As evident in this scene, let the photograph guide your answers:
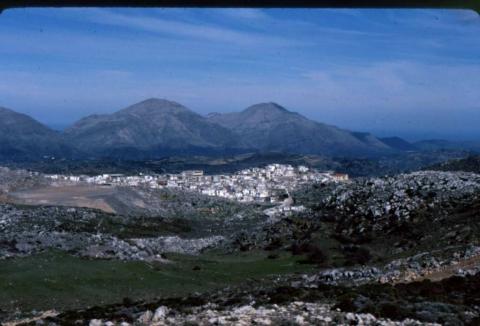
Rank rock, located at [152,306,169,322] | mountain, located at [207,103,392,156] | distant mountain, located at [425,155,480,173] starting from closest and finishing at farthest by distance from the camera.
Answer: rock, located at [152,306,169,322]
distant mountain, located at [425,155,480,173]
mountain, located at [207,103,392,156]

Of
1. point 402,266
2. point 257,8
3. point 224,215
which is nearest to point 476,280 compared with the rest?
point 402,266

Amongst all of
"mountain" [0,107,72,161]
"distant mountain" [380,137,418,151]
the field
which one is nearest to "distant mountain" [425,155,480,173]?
the field

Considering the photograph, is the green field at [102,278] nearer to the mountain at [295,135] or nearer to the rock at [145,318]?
the rock at [145,318]

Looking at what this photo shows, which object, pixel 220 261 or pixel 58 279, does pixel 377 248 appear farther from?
pixel 58 279

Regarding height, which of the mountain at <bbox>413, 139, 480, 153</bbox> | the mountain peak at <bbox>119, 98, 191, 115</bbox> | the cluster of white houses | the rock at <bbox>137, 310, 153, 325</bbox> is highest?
the mountain peak at <bbox>119, 98, 191, 115</bbox>

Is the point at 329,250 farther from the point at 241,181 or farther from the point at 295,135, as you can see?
the point at 295,135

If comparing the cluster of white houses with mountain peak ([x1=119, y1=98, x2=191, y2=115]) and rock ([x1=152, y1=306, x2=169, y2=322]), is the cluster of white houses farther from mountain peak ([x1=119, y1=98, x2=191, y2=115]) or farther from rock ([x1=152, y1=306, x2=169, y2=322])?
mountain peak ([x1=119, y1=98, x2=191, y2=115])

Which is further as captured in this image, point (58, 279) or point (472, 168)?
point (472, 168)
